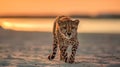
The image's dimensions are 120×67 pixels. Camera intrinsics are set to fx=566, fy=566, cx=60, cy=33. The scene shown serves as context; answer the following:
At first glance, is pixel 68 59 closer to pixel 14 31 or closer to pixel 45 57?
pixel 45 57

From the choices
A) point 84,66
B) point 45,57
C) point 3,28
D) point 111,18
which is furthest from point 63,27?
point 111,18

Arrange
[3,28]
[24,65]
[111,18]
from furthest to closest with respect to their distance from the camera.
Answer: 1. [111,18]
2. [3,28]
3. [24,65]

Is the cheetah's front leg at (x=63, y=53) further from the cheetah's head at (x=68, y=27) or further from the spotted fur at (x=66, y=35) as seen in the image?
the cheetah's head at (x=68, y=27)

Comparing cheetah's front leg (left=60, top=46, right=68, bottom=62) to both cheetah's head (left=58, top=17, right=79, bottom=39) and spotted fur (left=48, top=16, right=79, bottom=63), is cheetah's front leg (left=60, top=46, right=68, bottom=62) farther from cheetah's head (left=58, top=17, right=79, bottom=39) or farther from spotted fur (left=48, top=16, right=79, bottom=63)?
cheetah's head (left=58, top=17, right=79, bottom=39)

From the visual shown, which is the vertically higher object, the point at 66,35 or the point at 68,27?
the point at 68,27

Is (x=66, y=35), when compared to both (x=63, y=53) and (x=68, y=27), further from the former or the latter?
(x=63, y=53)

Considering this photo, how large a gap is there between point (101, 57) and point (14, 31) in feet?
59.7

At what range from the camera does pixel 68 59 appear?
45.8ft

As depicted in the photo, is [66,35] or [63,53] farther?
[63,53]

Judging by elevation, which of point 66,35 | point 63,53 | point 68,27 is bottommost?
point 63,53

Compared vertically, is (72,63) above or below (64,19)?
below

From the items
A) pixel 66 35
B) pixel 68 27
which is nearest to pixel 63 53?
pixel 66 35

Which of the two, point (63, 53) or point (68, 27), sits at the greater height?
point (68, 27)

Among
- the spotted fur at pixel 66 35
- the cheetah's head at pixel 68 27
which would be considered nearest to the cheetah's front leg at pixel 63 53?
the spotted fur at pixel 66 35
